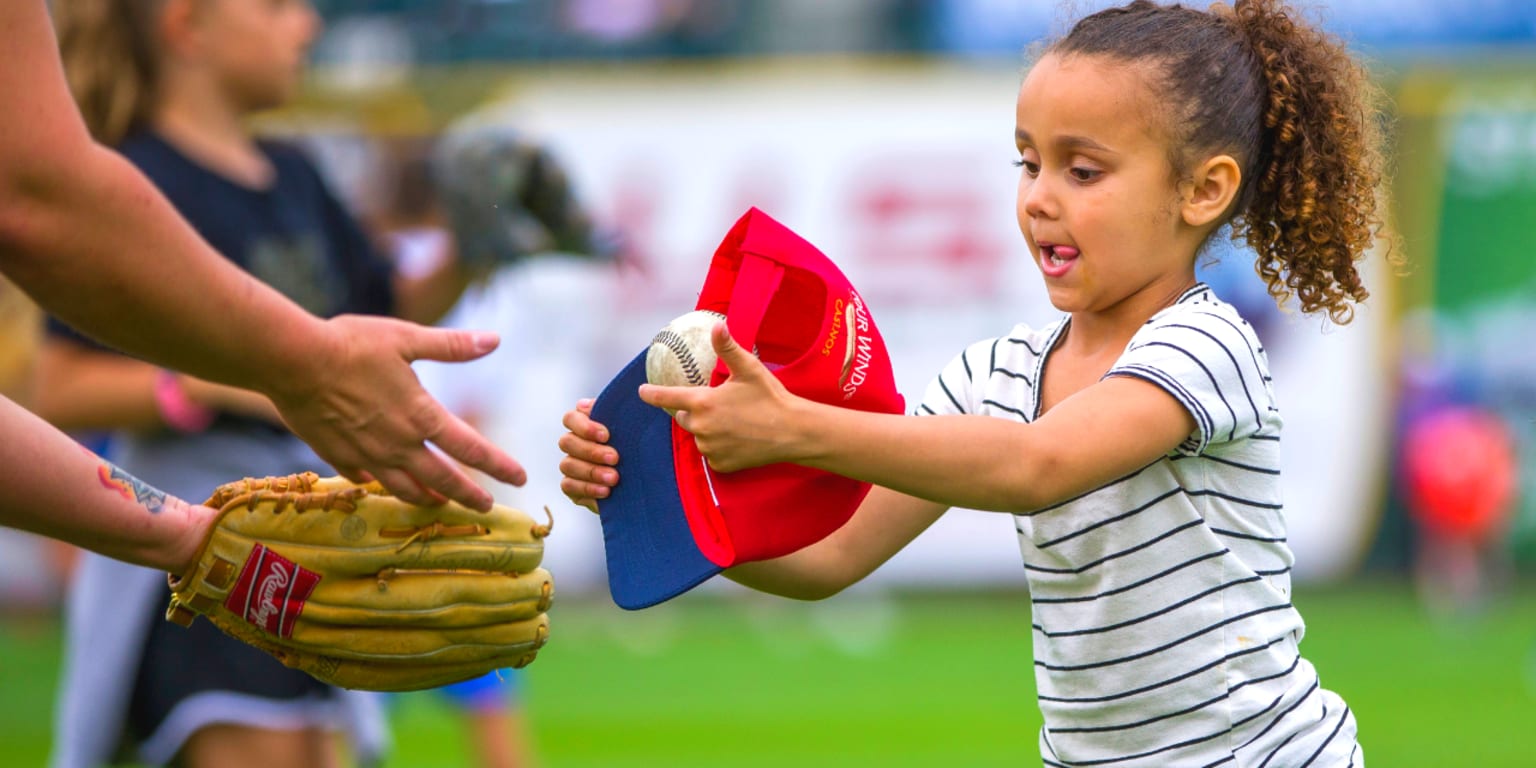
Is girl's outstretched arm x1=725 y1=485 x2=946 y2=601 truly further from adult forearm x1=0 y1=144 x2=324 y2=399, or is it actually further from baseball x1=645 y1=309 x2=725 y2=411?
adult forearm x1=0 y1=144 x2=324 y2=399

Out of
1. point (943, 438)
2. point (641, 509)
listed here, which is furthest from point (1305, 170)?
point (641, 509)

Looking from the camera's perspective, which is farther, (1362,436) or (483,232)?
(1362,436)

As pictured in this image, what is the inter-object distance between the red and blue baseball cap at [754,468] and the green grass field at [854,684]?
183 inches

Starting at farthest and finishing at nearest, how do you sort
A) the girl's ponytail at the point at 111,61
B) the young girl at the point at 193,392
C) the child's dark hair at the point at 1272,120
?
the girl's ponytail at the point at 111,61
the young girl at the point at 193,392
the child's dark hair at the point at 1272,120

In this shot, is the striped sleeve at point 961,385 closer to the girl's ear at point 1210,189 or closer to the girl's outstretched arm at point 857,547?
the girl's outstretched arm at point 857,547

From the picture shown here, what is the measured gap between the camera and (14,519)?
2277 mm

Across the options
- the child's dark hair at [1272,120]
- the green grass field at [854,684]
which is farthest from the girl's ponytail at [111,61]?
the green grass field at [854,684]

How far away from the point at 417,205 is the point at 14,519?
4.43 m

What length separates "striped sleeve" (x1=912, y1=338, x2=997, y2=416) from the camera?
2404mm

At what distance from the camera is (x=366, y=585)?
8.30 feet

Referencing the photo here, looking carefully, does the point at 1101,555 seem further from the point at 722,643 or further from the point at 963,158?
the point at 963,158

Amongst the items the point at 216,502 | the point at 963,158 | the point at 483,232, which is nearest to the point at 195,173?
the point at 483,232

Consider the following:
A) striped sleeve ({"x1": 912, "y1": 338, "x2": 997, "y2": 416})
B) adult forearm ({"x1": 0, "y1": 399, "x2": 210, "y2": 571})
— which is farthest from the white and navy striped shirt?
adult forearm ({"x1": 0, "y1": 399, "x2": 210, "y2": 571})

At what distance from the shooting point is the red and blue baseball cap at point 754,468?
2090mm
